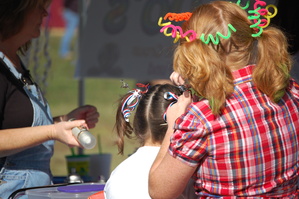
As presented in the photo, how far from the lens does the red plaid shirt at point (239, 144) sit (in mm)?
1546

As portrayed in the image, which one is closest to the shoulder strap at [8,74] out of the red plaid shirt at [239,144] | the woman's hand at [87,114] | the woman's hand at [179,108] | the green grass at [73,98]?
the woman's hand at [87,114]

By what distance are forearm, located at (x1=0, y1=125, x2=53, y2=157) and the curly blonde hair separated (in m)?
0.76

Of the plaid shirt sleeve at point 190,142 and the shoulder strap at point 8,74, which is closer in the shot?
the plaid shirt sleeve at point 190,142

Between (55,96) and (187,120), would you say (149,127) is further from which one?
(55,96)

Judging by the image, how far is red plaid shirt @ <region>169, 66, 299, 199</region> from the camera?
60.9 inches

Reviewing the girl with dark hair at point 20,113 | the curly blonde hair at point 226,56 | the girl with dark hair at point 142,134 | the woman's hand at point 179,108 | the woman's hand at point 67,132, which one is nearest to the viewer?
the curly blonde hair at point 226,56

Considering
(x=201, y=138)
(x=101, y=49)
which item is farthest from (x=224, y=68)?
(x=101, y=49)

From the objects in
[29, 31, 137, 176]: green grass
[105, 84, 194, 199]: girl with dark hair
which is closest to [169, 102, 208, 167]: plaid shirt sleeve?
[105, 84, 194, 199]: girl with dark hair

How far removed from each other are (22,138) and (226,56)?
932 millimetres

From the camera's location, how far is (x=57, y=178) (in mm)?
3018

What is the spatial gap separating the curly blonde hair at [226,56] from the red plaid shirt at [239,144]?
4 cm

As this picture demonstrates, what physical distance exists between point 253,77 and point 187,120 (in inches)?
9.4

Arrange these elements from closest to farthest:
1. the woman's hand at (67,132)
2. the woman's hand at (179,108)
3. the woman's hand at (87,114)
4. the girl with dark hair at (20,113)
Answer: the woman's hand at (179,108) → the woman's hand at (67,132) → the girl with dark hair at (20,113) → the woman's hand at (87,114)

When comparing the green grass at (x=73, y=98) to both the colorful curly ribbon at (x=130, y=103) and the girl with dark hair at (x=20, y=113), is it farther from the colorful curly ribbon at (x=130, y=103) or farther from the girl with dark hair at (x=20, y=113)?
the colorful curly ribbon at (x=130, y=103)
